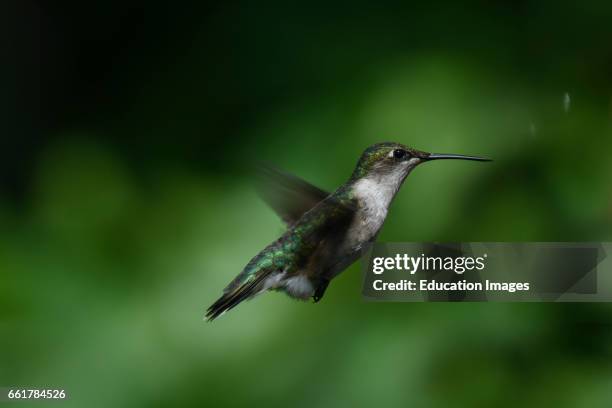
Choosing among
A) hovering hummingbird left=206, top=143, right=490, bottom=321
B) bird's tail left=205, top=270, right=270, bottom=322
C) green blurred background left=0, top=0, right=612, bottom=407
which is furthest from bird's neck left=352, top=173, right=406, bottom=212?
green blurred background left=0, top=0, right=612, bottom=407

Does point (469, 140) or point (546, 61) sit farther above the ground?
point (546, 61)

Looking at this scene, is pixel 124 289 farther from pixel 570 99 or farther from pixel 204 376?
pixel 570 99

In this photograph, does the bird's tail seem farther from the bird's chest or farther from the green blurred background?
the green blurred background

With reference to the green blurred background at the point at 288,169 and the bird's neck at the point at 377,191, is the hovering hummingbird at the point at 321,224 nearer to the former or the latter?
the bird's neck at the point at 377,191

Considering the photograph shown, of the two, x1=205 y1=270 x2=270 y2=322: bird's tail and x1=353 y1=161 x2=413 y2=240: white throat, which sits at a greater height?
x1=353 y1=161 x2=413 y2=240: white throat

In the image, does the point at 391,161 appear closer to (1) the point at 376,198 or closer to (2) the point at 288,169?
(1) the point at 376,198

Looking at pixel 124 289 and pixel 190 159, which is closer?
pixel 124 289

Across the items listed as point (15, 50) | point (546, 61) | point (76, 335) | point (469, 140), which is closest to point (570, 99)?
point (546, 61)
